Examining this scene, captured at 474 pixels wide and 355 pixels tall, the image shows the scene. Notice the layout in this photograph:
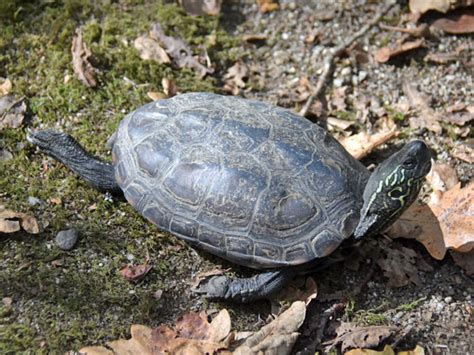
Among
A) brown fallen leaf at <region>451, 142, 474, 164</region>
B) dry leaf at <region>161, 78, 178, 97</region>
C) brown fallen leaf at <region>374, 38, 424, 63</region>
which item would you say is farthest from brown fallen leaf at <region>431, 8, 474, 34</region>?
dry leaf at <region>161, 78, 178, 97</region>

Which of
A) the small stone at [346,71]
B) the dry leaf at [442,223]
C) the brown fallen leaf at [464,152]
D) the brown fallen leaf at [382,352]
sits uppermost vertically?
the small stone at [346,71]

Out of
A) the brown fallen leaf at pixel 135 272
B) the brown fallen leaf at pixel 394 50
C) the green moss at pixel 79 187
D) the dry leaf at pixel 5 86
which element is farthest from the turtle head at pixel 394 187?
the dry leaf at pixel 5 86

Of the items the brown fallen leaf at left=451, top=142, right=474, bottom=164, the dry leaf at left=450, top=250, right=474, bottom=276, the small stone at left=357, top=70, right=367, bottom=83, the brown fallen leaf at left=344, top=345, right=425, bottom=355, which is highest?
the small stone at left=357, top=70, right=367, bottom=83

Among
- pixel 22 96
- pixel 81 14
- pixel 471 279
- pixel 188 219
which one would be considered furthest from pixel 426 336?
pixel 81 14

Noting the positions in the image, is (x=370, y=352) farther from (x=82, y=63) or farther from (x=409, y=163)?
(x=82, y=63)

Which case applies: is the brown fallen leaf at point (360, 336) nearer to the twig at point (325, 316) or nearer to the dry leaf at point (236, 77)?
the twig at point (325, 316)

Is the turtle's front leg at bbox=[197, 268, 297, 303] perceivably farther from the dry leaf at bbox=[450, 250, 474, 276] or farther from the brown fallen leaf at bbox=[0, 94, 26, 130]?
the brown fallen leaf at bbox=[0, 94, 26, 130]

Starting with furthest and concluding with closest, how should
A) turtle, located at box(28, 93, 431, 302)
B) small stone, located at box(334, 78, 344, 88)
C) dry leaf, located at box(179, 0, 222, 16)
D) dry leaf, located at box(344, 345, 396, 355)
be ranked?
dry leaf, located at box(179, 0, 222, 16) < small stone, located at box(334, 78, 344, 88) < turtle, located at box(28, 93, 431, 302) < dry leaf, located at box(344, 345, 396, 355)
